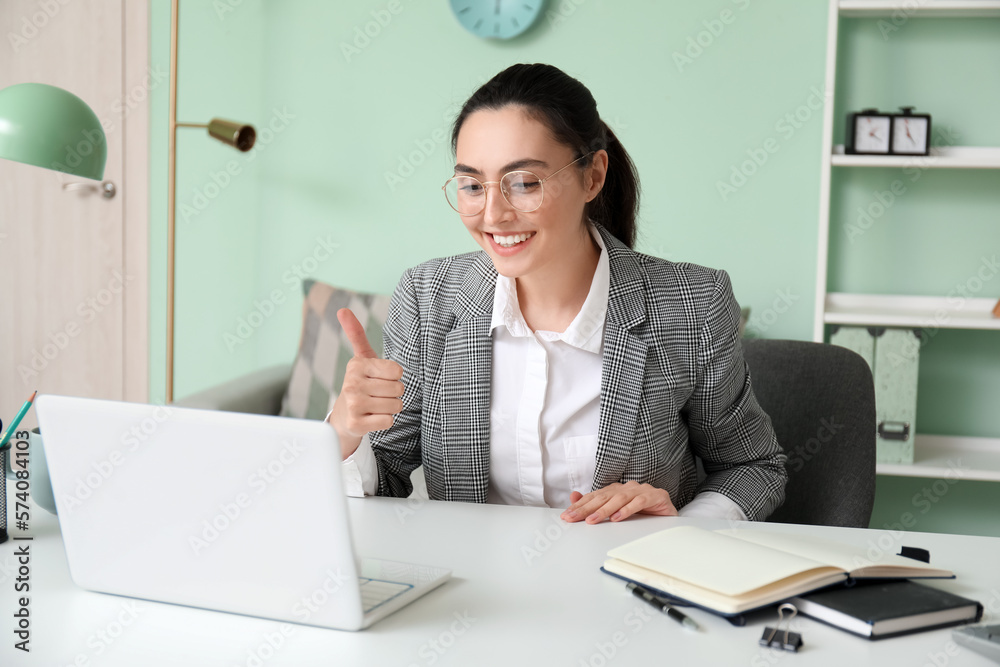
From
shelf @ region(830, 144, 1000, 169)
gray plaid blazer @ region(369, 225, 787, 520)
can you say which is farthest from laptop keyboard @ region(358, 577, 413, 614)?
shelf @ region(830, 144, 1000, 169)

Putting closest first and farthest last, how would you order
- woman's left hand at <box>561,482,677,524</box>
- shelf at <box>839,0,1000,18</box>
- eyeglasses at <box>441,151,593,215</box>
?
woman's left hand at <box>561,482,677,524</box> < eyeglasses at <box>441,151,593,215</box> < shelf at <box>839,0,1000,18</box>

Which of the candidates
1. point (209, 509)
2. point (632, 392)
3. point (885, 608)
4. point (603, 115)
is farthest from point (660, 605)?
point (603, 115)

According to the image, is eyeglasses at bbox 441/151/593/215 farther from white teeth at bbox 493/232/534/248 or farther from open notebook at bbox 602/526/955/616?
open notebook at bbox 602/526/955/616

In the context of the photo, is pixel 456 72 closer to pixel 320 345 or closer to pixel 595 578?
pixel 320 345

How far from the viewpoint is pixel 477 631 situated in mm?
824

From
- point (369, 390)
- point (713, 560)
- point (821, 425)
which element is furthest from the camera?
point (821, 425)

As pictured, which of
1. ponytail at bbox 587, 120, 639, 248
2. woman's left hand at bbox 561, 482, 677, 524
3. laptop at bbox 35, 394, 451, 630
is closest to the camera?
laptop at bbox 35, 394, 451, 630

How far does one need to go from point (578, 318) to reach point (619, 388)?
0.43ft

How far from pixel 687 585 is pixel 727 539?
129 millimetres

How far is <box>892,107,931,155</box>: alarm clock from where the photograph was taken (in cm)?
237

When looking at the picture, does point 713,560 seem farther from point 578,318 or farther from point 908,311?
point 908,311

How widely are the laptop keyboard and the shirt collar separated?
591 millimetres

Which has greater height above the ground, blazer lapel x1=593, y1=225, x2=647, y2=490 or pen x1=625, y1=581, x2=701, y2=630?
blazer lapel x1=593, y1=225, x2=647, y2=490

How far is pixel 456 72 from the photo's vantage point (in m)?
2.84
